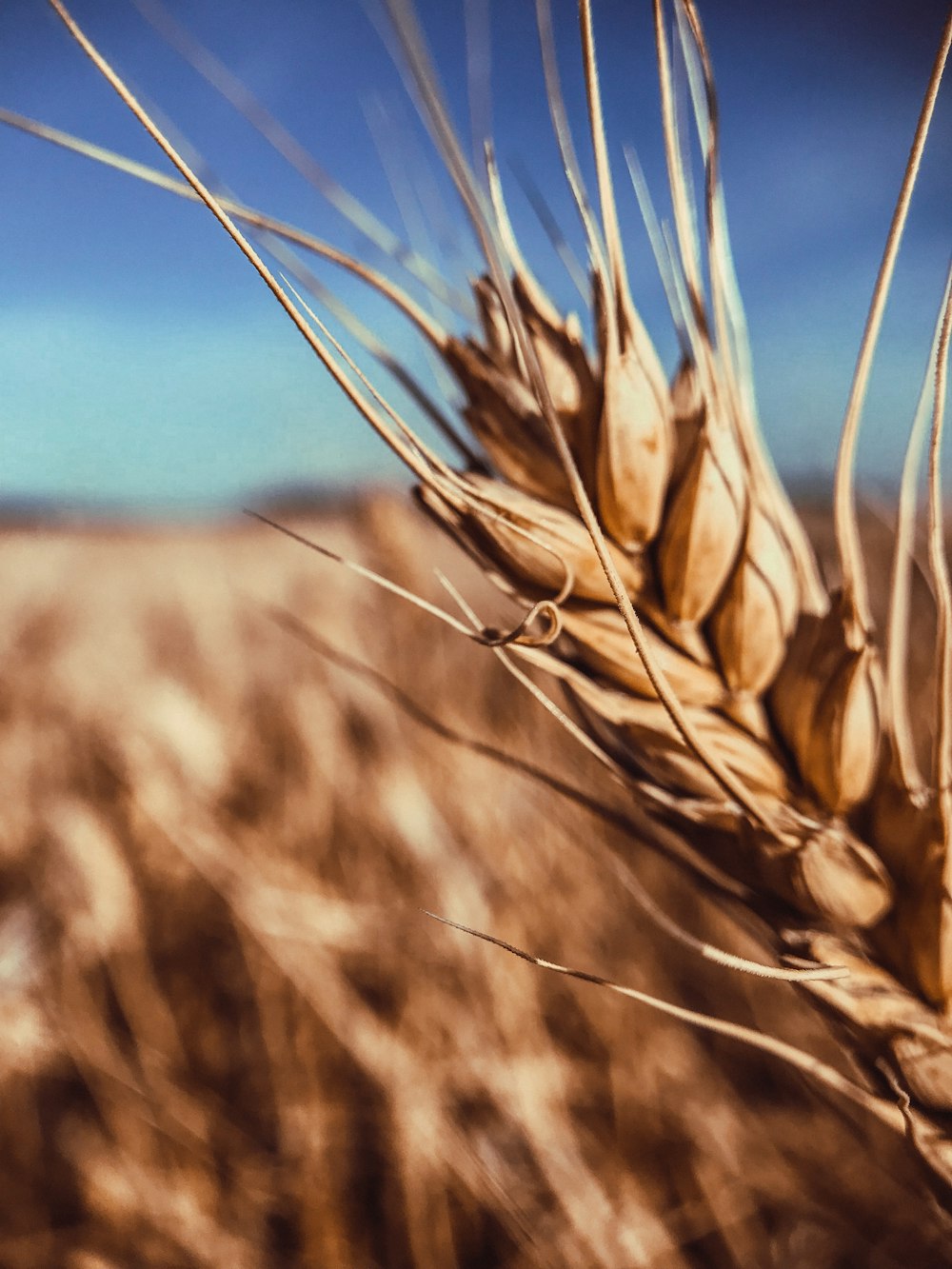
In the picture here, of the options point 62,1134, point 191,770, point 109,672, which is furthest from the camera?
point 109,672

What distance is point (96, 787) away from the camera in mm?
1238

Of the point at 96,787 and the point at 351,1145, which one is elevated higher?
the point at 96,787

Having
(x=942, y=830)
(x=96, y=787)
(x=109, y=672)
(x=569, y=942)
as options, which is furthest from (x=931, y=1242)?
(x=109, y=672)

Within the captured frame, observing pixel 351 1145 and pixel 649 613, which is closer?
pixel 649 613

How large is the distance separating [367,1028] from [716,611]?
61 cm

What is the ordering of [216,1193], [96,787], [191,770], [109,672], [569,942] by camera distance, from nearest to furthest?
[216,1193] < [569,942] < [191,770] < [96,787] < [109,672]

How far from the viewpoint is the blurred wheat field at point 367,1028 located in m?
0.72

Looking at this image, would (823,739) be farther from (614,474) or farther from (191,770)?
(191,770)

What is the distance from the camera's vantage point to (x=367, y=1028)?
0.79 m

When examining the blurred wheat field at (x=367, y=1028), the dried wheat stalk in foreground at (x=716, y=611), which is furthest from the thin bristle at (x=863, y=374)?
the blurred wheat field at (x=367, y=1028)

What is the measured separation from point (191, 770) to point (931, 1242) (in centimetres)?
94

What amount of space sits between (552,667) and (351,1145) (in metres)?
0.70

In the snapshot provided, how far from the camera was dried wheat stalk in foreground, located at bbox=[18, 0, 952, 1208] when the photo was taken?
32cm

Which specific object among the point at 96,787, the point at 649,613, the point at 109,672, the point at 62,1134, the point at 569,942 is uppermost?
Result: the point at 649,613
